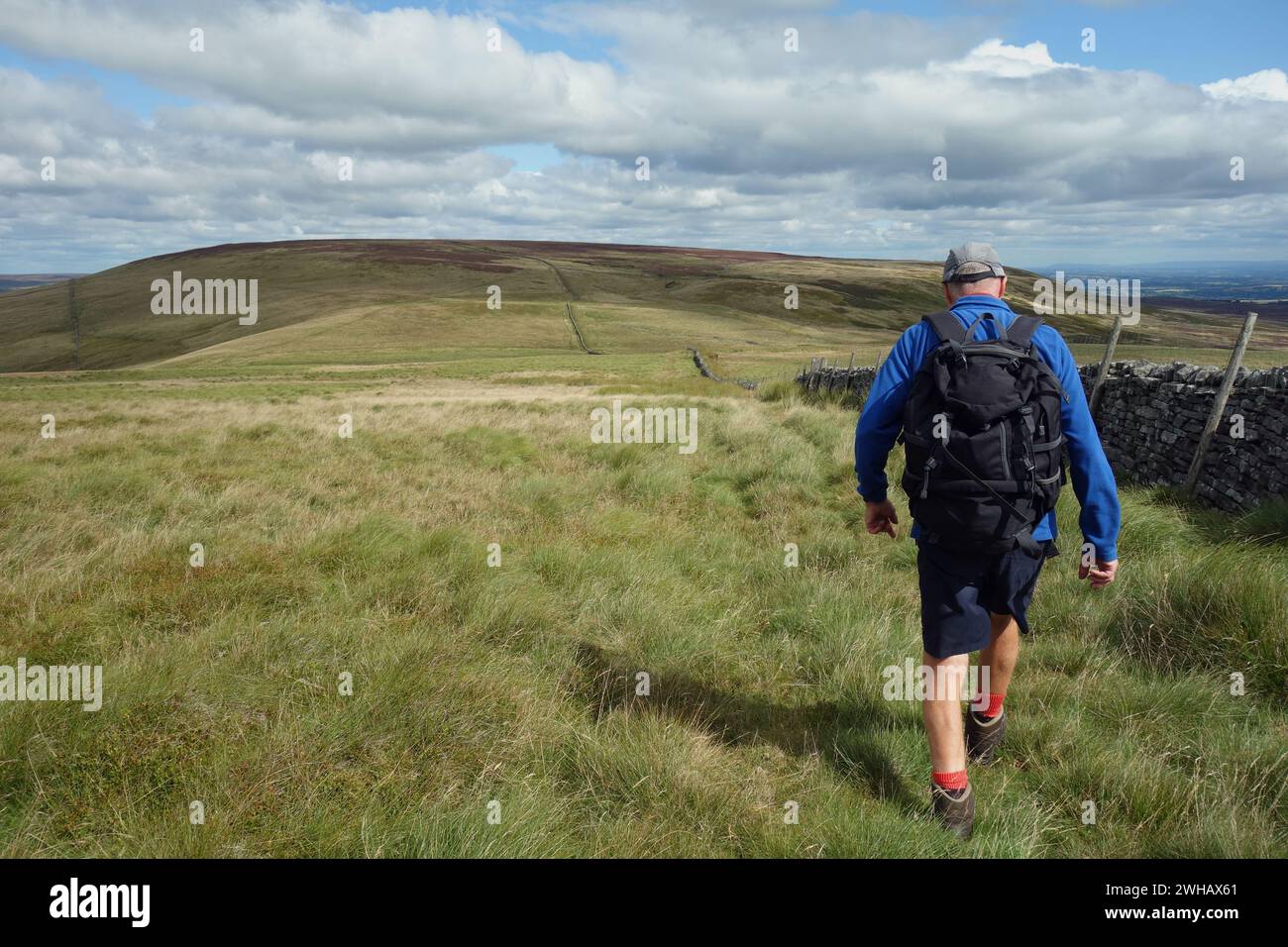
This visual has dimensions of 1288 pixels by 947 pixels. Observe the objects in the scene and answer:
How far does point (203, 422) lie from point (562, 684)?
1407cm

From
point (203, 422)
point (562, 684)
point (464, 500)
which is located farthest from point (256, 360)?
point (562, 684)

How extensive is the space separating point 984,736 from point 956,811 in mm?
667

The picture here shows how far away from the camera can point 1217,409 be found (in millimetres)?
7746

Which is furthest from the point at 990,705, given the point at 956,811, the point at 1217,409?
the point at 1217,409

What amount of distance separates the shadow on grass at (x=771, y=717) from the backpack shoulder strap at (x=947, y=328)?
1934mm

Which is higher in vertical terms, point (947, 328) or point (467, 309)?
point (467, 309)

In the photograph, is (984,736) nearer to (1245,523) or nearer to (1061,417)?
(1061,417)

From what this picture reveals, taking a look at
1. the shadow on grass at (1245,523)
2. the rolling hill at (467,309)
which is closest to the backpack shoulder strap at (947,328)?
the shadow on grass at (1245,523)

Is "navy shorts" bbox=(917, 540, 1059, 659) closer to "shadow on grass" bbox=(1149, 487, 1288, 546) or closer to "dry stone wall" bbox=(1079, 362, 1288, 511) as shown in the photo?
"shadow on grass" bbox=(1149, 487, 1288, 546)

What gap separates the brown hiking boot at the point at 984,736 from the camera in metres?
3.40

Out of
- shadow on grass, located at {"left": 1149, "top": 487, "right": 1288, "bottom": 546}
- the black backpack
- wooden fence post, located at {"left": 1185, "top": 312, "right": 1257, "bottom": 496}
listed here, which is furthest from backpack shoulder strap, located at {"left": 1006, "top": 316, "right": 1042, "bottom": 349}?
wooden fence post, located at {"left": 1185, "top": 312, "right": 1257, "bottom": 496}

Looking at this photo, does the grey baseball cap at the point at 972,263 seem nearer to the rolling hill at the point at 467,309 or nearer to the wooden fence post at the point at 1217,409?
the wooden fence post at the point at 1217,409
